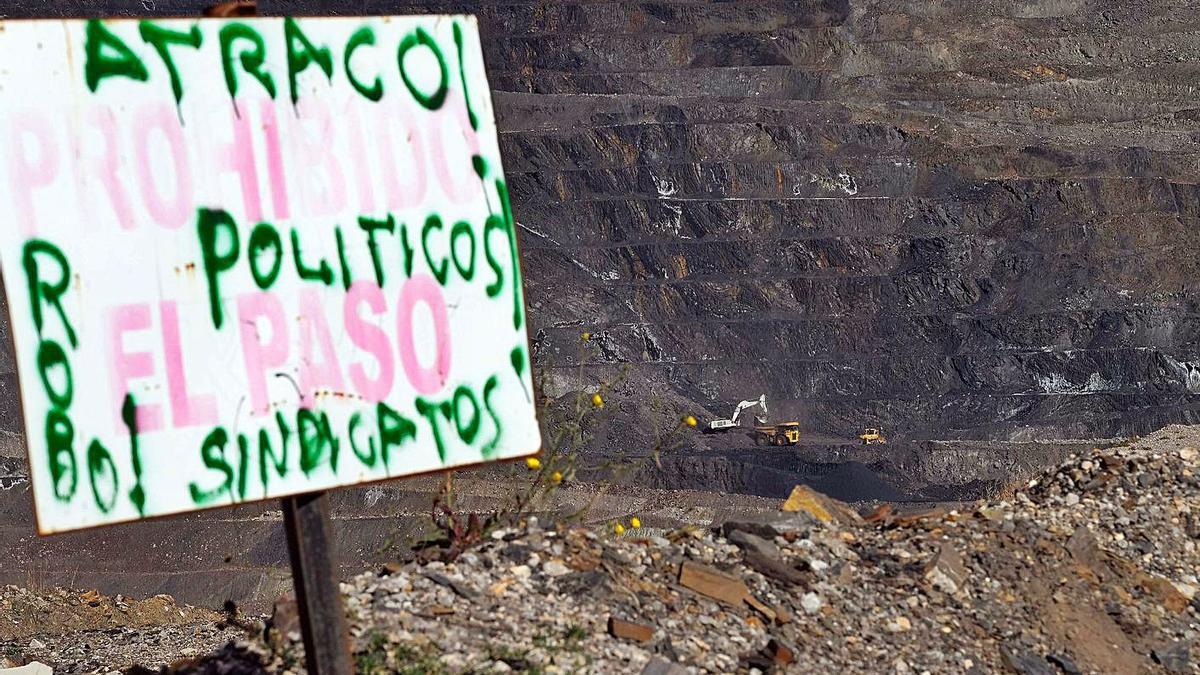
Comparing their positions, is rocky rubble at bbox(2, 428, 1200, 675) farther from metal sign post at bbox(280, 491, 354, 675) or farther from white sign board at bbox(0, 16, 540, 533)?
white sign board at bbox(0, 16, 540, 533)

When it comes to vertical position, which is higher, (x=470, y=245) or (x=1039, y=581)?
(x=470, y=245)

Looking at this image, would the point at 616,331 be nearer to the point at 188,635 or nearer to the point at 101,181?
A: the point at 188,635

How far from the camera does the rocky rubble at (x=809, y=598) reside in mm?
4484

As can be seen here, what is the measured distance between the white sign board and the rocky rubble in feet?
4.14

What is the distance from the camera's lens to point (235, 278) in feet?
10.1

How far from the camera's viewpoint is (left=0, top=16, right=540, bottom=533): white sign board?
9.55ft

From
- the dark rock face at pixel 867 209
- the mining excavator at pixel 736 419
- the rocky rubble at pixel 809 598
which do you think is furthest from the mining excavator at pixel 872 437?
the rocky rubble at pixel 809 598

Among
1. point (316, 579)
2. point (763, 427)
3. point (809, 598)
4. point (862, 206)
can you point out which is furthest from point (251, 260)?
point (862, 206)

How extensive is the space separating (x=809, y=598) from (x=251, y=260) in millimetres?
2734

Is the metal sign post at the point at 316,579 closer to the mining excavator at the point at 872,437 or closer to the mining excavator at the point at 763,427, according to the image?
the mining excavator at the point at 763,427

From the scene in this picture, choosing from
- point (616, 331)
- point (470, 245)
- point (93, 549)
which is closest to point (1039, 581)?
point (470, 245)

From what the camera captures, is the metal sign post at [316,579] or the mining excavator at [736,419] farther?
the mining excavator at [736,419]

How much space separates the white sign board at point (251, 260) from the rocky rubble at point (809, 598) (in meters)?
1.26

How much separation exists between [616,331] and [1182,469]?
23.6 metres
